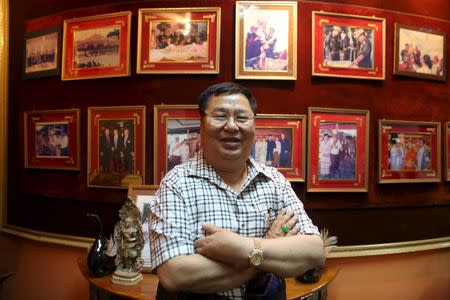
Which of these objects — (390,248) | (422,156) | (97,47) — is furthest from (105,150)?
(422,156)

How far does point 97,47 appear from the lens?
8.18 feet

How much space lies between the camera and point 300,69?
240cm

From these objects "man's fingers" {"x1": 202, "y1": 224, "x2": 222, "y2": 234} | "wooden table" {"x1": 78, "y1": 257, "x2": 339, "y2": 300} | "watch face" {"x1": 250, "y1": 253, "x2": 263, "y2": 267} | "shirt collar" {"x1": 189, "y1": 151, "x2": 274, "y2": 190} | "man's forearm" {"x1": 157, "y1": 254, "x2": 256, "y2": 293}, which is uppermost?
"shirt collar" {"x1": 189, "y1": 151, "x2": 274, "y2": 190}

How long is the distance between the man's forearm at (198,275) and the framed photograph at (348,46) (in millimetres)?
1719

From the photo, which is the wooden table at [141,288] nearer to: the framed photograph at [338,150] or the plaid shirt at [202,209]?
the framed photograph at [338,150]

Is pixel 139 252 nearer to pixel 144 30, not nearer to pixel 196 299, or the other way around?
pixel 196 299

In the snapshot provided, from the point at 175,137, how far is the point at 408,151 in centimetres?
175

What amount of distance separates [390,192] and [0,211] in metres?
3.12

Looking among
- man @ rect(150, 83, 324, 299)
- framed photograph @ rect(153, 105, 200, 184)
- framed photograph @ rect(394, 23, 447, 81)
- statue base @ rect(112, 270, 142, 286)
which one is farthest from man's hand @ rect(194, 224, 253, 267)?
framed photograph @ rect(394, 23, 447, 81)

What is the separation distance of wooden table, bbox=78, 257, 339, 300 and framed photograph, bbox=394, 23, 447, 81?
1.63 m

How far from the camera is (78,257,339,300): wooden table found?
1.85 meters

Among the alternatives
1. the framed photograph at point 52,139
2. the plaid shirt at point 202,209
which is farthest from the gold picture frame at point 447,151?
the framed photograph at point 52,139

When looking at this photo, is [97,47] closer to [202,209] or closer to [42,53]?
[42,53]

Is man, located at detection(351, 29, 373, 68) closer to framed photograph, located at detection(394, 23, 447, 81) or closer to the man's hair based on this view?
framed photograph, located at detection(394, 23, 447, 81)
